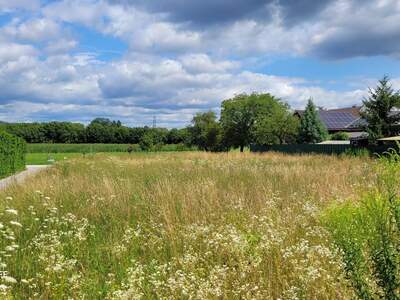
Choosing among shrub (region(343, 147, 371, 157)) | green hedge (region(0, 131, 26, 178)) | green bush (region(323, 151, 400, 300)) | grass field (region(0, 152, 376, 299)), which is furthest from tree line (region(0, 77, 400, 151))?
A: green bush (region(323, 151, 400, 300))

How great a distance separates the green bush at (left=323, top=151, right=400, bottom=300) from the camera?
2.86 m

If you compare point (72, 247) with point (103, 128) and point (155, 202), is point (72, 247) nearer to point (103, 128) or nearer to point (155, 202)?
point (155, 202)

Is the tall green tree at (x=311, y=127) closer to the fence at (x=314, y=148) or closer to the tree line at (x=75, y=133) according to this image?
the fence at (x=314, y=148)

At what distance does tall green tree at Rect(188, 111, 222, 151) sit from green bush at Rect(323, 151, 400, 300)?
67521 millimetres

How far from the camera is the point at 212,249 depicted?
17.9ft

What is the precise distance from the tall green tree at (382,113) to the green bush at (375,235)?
36200 millimetres

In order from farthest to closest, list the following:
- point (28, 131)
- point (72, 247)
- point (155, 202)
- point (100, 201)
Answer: point (28, 131)
point (100, 201)
point (155, 202)
point (72, 247)

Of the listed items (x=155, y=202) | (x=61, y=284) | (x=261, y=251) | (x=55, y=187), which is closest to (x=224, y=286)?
(x=261, y=251)

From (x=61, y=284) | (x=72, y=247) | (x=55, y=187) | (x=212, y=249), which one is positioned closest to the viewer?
(x=61, y=284)

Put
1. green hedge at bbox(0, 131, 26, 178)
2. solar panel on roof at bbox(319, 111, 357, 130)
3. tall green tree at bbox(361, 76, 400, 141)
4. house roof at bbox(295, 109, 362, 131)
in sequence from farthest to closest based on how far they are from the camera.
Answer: solar panel on roof at bbox(319, 111, 357, 130)
house roof at bbox(295, 109, 362, 131)
tall green tree at bbox(361, 76, 400, 141)
green hedge at bbox(0, 131, 26, 178)

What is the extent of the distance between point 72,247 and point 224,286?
8.56ft

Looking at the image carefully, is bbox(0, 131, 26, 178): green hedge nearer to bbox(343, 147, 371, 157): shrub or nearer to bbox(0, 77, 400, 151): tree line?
bbox(343, 147, 371, 157): shrub

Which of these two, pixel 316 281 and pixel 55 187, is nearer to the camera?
pixel 316 281

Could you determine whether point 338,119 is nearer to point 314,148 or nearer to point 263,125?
point 263,125
